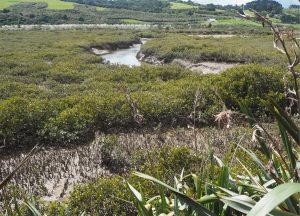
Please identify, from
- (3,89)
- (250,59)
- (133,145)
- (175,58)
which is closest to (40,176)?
(133,145)

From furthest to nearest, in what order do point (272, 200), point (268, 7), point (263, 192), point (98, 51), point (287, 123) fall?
1. point (98, 51)
2. point (263, 192)
3. point (268, 7)
4. point (287, 123)
5. point (272, 200)

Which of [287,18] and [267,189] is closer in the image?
[267,189]

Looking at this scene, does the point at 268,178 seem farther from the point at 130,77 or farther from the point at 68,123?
the point at 130,77

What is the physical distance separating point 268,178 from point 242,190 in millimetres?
280

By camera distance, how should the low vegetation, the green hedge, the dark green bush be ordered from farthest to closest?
the dark green bush < the green hedge < the low vegetation

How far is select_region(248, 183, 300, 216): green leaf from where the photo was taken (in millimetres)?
1192

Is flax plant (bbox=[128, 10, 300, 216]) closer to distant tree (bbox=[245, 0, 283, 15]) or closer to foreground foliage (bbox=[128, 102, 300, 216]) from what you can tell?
foreground foliage (bbox=[128, 102, 300, 216])

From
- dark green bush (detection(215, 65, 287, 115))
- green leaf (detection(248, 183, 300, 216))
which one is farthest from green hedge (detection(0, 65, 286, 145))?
green leaf (detection(248, 183, 300, 216))

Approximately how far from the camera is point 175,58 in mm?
35219

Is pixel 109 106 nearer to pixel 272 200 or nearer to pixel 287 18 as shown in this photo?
pixel 272 200

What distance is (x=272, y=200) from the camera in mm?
1216

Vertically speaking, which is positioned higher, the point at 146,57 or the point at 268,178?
the point at 268,178

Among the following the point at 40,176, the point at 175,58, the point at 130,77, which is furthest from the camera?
the point at 175,58

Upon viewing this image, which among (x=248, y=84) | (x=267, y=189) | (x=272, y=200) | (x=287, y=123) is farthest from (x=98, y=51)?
(x=272, y=200)
